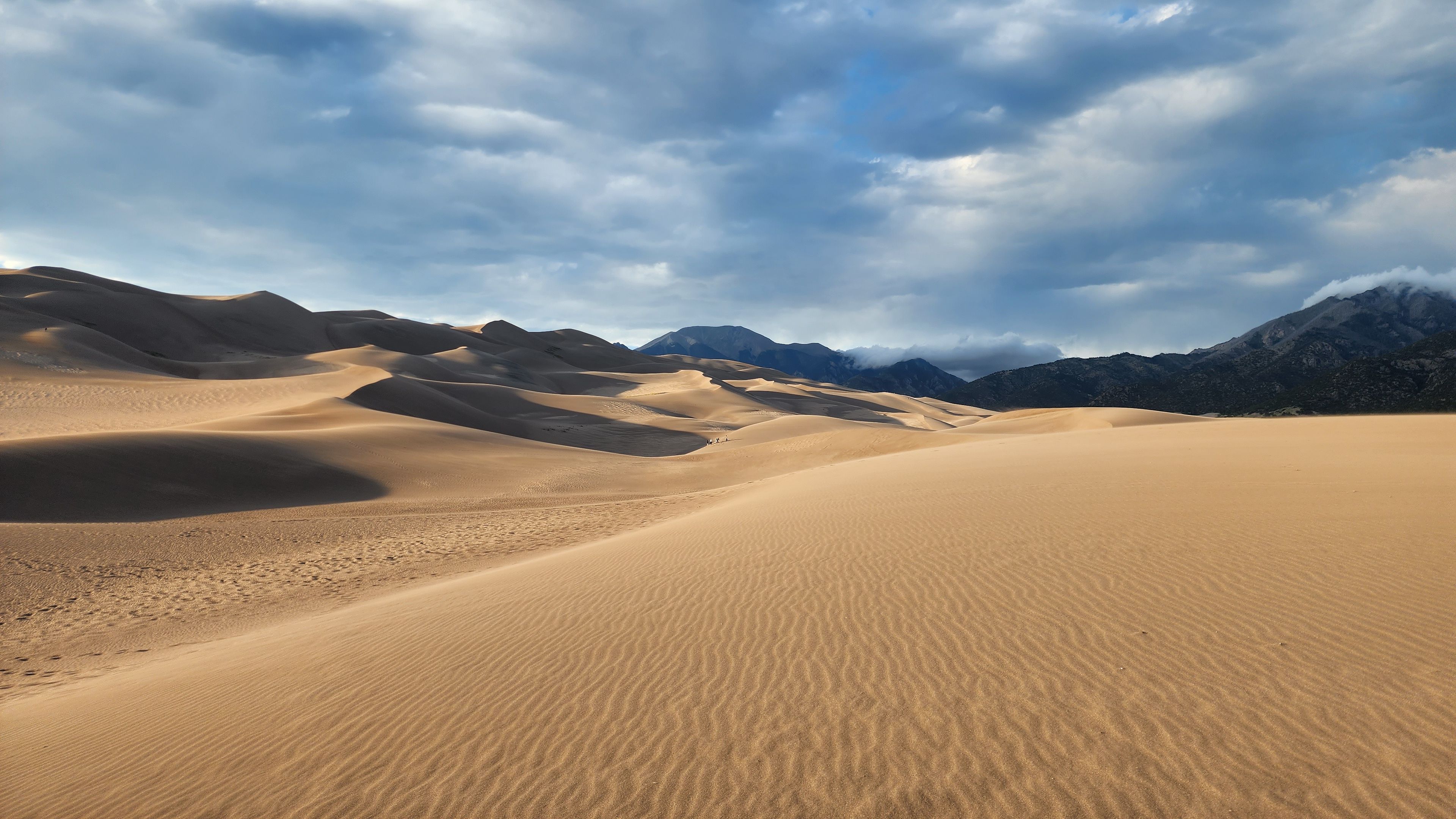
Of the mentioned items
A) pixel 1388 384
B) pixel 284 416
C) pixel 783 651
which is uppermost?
pixel 1388 384

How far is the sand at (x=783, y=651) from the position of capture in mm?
3646

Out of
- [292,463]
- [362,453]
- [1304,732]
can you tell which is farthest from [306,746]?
[362,453]

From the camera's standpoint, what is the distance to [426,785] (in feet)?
12.7

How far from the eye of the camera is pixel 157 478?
59.8 feet

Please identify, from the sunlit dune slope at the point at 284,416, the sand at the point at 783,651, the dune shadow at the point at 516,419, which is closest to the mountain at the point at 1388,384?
the sunlit dune slope at the point at 284,416

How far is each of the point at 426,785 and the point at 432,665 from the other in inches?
82.7

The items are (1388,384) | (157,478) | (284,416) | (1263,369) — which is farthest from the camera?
(1263,369)

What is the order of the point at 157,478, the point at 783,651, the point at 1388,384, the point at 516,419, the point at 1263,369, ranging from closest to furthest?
the point at 783,651 → the point at 157,478 → the point at 516,419 → the point at 1388,384 → the point at 1263,369

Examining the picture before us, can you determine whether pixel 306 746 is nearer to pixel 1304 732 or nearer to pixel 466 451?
pixel 1304 732

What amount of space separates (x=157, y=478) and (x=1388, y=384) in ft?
342

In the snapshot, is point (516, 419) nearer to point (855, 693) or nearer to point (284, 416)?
point (284, 416)

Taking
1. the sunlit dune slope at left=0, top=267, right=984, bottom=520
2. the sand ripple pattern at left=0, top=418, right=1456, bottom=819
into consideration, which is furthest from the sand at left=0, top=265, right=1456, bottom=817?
the sunlit dune slope at left=0, top=267, right=984, bottom=520

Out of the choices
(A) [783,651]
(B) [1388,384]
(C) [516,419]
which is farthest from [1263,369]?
(A) [783,651]

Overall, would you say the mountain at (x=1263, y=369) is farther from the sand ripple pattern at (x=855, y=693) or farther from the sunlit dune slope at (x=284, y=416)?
the sand ripple pattern at (x=855, y=693)
